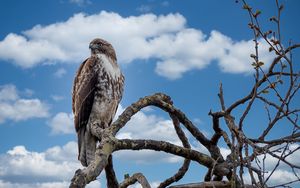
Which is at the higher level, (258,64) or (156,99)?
(156,99)

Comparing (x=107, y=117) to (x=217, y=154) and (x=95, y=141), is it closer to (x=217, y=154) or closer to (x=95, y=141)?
(x=95, y=141)

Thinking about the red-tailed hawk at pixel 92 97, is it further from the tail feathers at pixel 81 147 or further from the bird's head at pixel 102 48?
the bird's head at pixel 102 48

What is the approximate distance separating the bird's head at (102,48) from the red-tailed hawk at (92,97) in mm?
650

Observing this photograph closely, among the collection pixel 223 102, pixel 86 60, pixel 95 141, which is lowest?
pixel 223 102

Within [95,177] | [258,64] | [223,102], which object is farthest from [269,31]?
[95,177]

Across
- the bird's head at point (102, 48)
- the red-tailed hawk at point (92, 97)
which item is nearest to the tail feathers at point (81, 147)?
the red-tailed hawk at point (92, 97)

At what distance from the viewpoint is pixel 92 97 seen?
5.69 m

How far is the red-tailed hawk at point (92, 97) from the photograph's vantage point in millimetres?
5531

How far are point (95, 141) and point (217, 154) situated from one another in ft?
6.41

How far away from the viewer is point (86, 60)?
247 inches

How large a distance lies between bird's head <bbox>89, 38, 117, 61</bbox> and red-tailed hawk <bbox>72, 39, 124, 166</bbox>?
0.65m

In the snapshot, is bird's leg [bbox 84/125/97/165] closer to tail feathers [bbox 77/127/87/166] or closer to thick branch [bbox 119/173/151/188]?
tail feathers [bbox 77/127/87/166]

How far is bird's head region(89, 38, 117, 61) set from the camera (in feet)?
22.3

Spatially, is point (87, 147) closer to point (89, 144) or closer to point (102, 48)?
point (89, 144)
